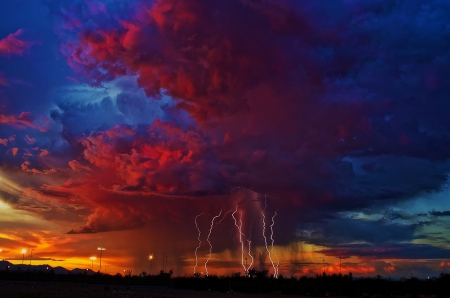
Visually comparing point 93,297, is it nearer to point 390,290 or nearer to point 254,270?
point 390,290

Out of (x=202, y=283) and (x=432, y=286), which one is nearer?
(x=432, y=286)

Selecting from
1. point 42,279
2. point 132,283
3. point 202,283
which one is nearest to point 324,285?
point 202,283

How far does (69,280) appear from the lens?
7419 centimetres

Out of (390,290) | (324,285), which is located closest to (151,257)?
(324,285)

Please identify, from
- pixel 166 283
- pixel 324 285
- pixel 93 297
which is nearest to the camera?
pixel 93 297

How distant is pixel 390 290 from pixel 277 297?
14.1m

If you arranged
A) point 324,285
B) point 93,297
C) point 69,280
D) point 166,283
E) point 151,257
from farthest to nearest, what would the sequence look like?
point 151,257, point 69,280, point 166,283, point 324,285, point 93,297

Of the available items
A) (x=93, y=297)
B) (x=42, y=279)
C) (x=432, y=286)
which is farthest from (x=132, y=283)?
(x=432, y=286)

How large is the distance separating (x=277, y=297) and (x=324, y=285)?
1284 centimetres

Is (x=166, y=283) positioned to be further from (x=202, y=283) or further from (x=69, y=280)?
(x=69, y=280)

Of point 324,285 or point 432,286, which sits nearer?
point 432,286

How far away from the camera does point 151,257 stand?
88000mm

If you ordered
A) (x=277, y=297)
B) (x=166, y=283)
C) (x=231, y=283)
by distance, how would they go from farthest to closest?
(x=166, y=283)
(x=231, y=283)
(x=277, y=297)

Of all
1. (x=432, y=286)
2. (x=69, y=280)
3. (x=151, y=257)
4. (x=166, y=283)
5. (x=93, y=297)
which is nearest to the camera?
(x=93, y=297)
